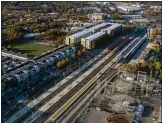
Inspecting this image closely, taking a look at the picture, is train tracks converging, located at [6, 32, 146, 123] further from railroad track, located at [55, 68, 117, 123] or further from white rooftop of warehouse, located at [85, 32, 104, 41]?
white rooftop of warehouse, located at [85, 32, 104, 41]

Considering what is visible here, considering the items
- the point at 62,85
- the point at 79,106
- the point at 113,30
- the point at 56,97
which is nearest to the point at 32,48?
the point at 62,85

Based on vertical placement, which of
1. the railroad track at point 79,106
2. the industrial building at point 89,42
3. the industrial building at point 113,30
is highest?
the industrial building at point 113,30

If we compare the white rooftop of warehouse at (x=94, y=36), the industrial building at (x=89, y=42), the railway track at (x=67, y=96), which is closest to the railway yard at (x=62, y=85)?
the railway track at (x=67, y=96)

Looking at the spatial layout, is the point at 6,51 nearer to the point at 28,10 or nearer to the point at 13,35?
the point at 13,35

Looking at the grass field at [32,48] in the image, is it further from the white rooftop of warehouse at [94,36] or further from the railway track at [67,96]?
the railway track at [67,96]

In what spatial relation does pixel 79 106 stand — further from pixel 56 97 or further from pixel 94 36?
pixel 94 36

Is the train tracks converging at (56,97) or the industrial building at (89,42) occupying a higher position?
the industrial building at (89,42)

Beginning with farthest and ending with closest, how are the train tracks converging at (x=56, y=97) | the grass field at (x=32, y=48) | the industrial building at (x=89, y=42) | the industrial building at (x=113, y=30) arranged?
the industrial building at (x=113, y=30), the industrial building at (x=89, y=42), the grass field at (x=32, y=48), the train tracks converging at (x=56, y=97)

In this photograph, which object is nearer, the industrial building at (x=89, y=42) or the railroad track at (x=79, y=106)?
the railroad track at (x=79, y=106)
